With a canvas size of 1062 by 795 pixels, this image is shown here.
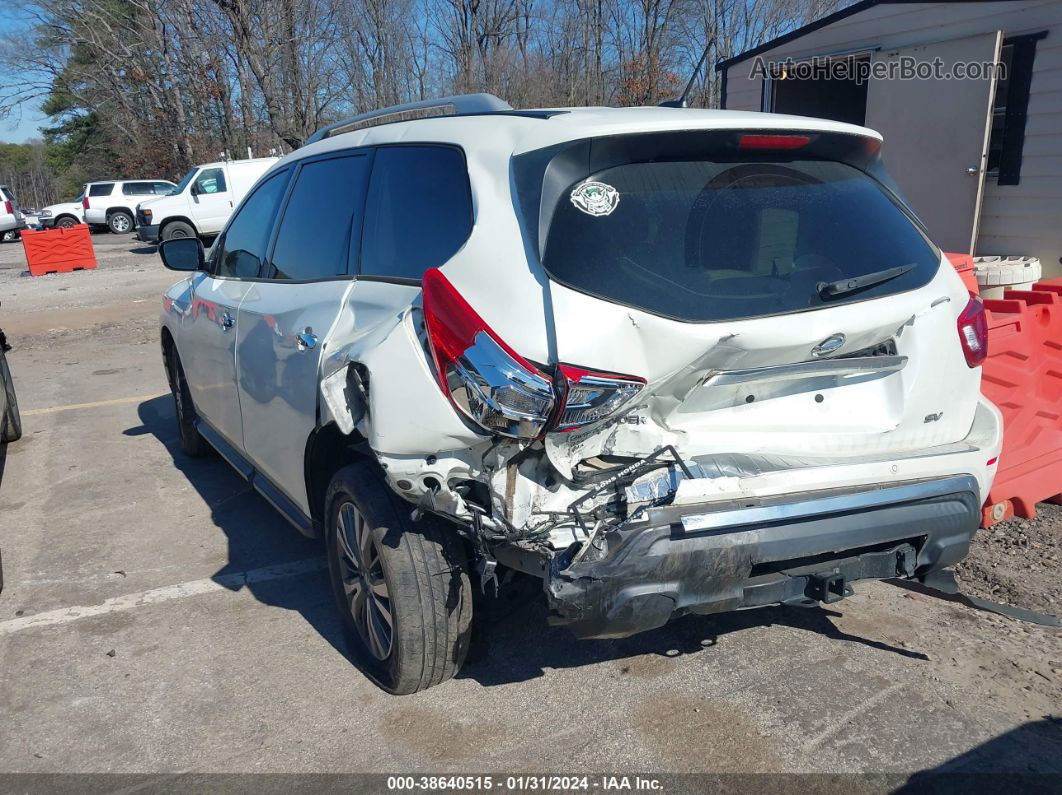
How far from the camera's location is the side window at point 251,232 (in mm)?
4277

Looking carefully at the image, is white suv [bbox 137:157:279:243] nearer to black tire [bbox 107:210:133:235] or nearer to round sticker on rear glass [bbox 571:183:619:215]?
black tire [bbox 107:210:133:235]

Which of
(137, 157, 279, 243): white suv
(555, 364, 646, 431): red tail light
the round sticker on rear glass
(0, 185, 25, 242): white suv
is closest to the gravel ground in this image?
(555, 364, 646, 431): red tail light

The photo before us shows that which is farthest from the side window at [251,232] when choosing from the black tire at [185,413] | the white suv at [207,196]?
the white suv at [207,196]

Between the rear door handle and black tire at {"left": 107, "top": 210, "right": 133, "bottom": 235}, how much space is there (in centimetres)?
3272

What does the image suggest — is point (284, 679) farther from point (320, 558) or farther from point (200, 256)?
point (200, 256)

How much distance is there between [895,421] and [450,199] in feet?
5.40

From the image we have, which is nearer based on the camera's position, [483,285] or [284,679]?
[483,285]

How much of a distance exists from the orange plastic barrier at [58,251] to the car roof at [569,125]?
19.1 m

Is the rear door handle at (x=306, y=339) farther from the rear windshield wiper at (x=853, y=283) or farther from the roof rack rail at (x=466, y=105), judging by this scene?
the rear windshield wiper at (x=853, y=283)

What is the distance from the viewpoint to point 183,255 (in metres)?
5.06

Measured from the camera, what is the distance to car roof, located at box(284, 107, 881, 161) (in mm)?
2682

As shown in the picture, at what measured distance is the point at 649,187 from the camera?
2701 mm

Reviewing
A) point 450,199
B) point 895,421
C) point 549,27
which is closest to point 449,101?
point 450,199

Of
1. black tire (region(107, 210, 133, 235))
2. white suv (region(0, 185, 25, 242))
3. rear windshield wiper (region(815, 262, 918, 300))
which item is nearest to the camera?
rear windshield wiper (region(815, 262, 918, 300))
